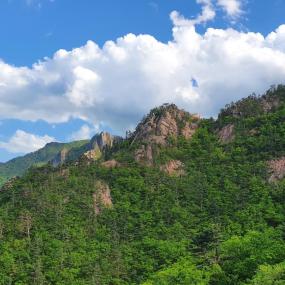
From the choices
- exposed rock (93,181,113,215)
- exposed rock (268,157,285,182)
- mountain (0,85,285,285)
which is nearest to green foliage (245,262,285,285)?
mountain (0,85,285,285)

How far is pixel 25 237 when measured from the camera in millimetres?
148375

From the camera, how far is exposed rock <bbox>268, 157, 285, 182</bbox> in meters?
178

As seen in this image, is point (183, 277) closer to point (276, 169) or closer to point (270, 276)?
point (270, 276)

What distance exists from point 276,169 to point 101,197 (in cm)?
6410

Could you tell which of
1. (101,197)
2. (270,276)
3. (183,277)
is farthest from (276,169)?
(270,276)

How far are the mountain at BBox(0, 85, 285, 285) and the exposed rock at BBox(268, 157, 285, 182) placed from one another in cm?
36

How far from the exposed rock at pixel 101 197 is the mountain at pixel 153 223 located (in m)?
0.37

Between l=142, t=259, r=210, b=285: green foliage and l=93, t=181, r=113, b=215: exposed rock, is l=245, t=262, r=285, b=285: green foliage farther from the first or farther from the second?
l=93, t=181, r=113, b=215: exposed rock

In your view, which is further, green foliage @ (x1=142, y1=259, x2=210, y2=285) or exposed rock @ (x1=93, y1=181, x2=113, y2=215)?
exposed rock @ (x1=93, y1=181, x2=113, y2=215)

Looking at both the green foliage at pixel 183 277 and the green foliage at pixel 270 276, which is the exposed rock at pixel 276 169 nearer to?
the green foliage at pixel 183 277

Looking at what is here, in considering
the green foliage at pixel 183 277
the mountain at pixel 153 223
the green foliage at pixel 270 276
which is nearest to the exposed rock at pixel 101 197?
the mountain at pixel 153 223

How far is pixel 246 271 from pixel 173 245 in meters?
45.4

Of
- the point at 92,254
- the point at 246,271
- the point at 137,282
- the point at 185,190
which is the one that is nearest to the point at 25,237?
the point at 92,254

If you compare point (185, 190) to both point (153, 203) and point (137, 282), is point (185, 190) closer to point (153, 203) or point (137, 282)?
point (153, 203)
